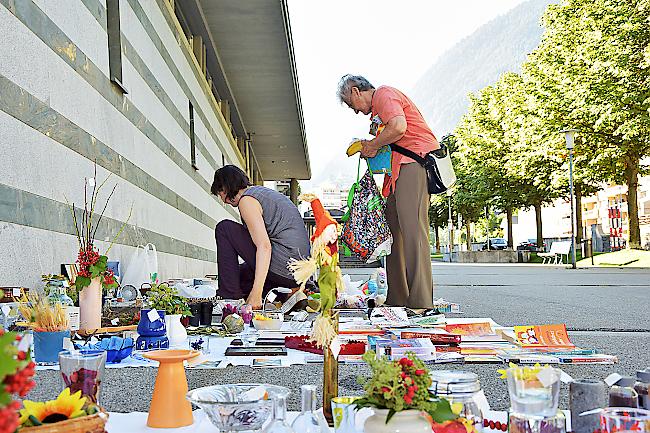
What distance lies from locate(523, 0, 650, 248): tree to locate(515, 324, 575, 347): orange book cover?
67.5 feet

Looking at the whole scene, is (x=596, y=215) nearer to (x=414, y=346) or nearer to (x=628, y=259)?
(x=628, y=259)

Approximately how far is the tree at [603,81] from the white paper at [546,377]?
906 inches

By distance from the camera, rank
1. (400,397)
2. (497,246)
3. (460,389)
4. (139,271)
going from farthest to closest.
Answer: (497,246) < (139,271) < (460,389) < (400,397)

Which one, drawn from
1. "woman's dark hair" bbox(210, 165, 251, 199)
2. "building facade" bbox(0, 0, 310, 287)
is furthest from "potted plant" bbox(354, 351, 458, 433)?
"woman's dark hair" bbox(210, 165, 251, 199)

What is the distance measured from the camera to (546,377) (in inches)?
67.4

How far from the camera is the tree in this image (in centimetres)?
2355

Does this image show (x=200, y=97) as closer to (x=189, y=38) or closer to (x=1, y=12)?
(x=189, y=38)

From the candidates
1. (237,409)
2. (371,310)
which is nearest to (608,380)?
(237,409)

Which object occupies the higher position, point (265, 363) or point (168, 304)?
point (168, 304)

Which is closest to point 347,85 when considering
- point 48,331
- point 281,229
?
point 281,229

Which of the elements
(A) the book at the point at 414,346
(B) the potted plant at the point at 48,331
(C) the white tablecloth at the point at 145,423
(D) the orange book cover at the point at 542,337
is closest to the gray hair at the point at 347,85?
(D) the orange book cover at the point at 542,337

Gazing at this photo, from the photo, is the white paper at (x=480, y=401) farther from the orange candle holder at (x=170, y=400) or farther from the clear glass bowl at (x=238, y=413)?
the orange candle holder at (x=170, y=400)

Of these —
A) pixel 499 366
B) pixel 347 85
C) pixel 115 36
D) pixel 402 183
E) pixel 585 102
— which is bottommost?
pixel 499 366

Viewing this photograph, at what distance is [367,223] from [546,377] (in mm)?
4528
